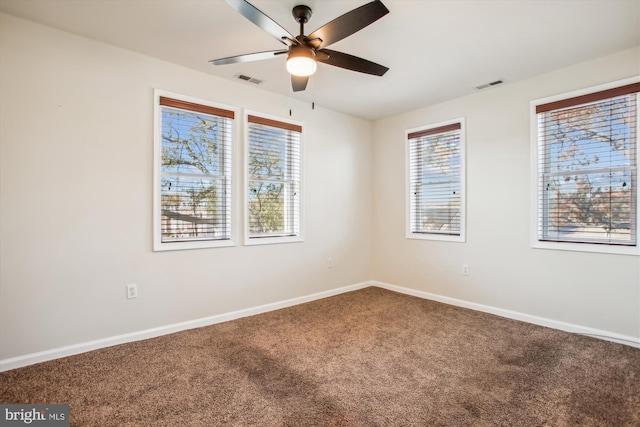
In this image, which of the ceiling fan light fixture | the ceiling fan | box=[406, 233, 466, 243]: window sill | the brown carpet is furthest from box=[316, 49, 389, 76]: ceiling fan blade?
box=[406, 233, 466, 243]: window sill

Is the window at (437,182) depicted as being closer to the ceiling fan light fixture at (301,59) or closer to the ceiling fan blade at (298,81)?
the ceiling fan blade at (298,81)

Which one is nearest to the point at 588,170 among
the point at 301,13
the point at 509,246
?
the point at 509,246

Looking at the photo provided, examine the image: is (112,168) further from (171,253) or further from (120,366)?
(120,366)

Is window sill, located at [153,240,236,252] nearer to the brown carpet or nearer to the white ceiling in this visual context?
the brown carpet

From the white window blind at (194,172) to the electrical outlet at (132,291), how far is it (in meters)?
0.47

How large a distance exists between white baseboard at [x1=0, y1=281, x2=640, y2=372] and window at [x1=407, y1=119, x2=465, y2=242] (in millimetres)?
815

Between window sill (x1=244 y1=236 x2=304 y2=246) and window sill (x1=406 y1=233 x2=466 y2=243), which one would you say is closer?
window sill (x1=244 y1=236 x2=304 y2=246)

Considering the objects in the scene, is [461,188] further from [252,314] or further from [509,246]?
[252,314]

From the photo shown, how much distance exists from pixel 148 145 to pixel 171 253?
40.8 inches

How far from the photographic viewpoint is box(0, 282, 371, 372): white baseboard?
7.72 ft

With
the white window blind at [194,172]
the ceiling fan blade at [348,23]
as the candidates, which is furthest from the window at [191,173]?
the ceiling fan blade at [348,23]

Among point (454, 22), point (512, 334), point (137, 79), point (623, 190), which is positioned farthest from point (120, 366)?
point (623, 190)

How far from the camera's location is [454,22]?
2.36 m

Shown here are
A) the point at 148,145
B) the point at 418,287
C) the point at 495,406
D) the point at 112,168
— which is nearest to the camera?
the point at 495,406
